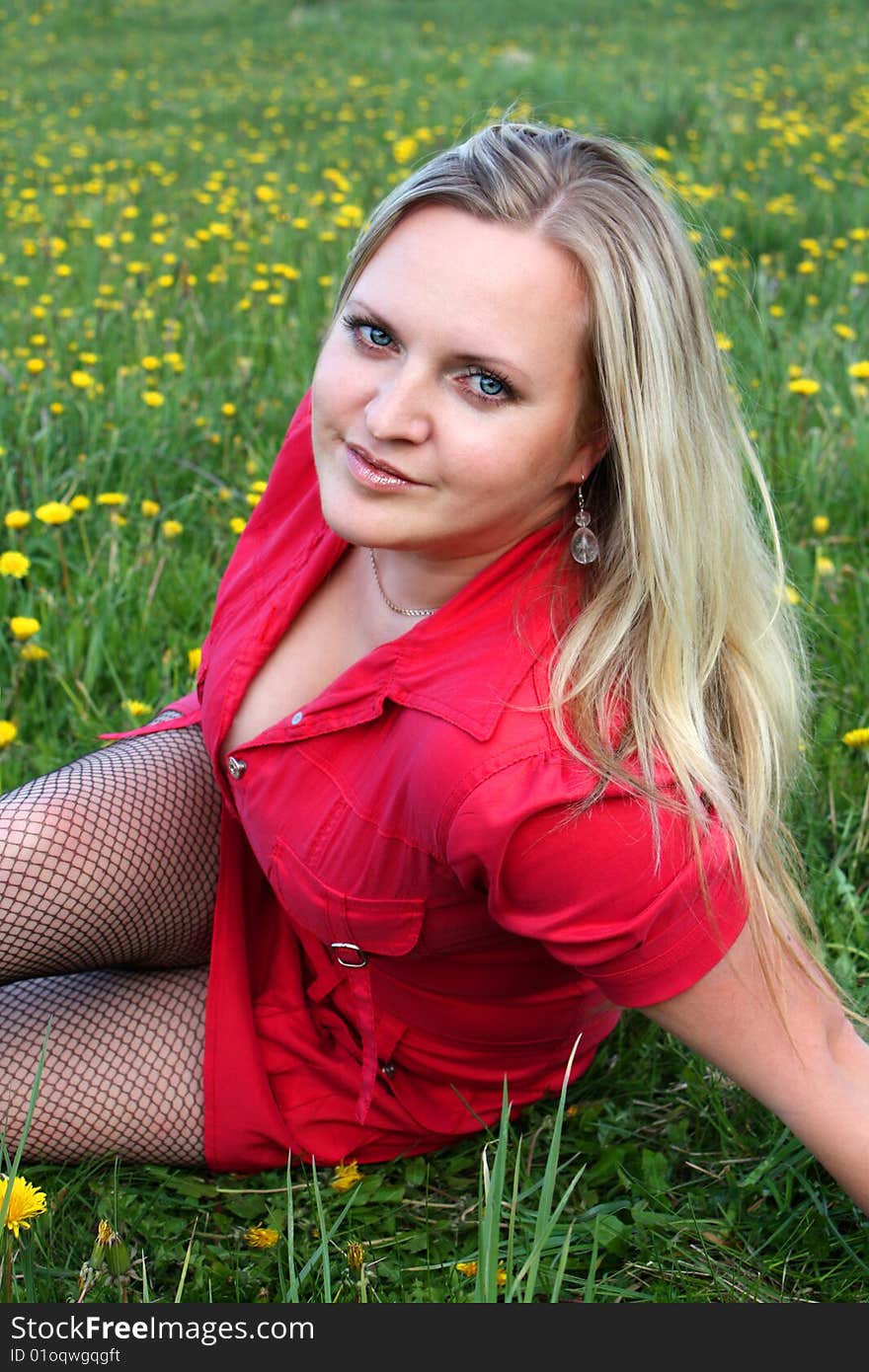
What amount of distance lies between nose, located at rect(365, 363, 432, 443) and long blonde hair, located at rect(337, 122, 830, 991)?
0.17 m

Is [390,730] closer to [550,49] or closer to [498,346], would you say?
[498,346]

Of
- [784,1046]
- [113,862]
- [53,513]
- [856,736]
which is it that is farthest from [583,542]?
[53,513]

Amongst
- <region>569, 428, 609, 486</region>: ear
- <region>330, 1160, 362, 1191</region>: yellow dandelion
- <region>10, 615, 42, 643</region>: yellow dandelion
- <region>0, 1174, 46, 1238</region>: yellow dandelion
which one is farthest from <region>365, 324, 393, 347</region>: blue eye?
<region>10, 615, 42, 643</region>: yellow dandelion

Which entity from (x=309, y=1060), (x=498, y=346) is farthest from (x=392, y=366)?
(x=309, y=1060)

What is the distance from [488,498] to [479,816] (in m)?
0.33

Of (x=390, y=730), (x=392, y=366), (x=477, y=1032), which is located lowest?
(x=477, y=1032)

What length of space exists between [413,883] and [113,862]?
53 centimetres

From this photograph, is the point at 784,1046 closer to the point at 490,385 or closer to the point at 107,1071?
the point at 490,385

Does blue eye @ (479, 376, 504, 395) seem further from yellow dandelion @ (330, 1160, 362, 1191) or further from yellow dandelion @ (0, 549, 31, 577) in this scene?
yellow dandelion @ (0, 549, 31, 577)

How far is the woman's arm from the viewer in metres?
1.35

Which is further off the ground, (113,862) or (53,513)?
(53,513)

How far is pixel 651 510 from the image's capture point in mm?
1369

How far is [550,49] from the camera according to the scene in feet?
29.1

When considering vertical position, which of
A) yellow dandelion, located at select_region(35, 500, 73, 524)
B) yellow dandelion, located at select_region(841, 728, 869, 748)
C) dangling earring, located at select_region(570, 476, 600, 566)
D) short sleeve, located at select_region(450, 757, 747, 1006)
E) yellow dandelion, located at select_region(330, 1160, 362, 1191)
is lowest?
yellow dandelion, located at select_region(330, 1160, 362, 1191)
